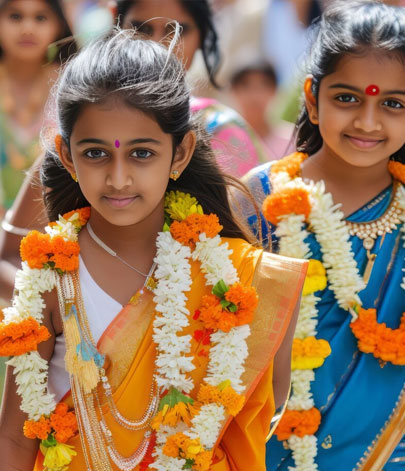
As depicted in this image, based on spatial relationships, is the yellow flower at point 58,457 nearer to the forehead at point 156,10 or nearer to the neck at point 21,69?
the forehead at point 156,10

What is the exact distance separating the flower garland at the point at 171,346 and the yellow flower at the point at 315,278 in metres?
0.49

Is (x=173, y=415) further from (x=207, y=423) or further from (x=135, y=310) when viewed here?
(x=135, y=310)

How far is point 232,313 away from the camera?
2656 mm

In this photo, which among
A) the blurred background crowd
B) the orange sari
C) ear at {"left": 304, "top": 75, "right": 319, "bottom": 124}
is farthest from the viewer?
the blurred background crowd

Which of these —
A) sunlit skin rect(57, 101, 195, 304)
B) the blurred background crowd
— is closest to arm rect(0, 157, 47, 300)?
the blurred background crowd

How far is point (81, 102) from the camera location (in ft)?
8.44

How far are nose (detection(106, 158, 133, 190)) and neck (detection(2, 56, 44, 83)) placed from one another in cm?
306

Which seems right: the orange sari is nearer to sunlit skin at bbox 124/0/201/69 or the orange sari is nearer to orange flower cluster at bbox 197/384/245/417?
orange flower cluster at bbox 197/384/245/417

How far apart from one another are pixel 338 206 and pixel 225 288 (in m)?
0.74

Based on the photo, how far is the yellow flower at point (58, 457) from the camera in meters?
2.60

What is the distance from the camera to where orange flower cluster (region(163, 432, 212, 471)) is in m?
2.57

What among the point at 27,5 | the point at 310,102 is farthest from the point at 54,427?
the point at 27,5

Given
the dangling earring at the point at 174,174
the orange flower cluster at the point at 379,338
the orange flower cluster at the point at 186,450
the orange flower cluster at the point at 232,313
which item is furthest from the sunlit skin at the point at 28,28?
the orange flower cluster at the point at 186,450

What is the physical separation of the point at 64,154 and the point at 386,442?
4.76 feet
